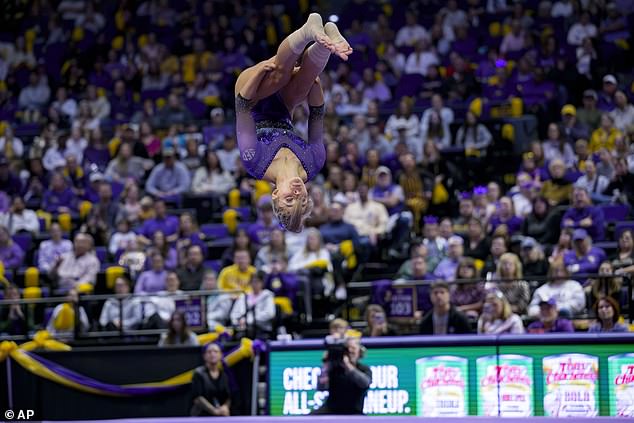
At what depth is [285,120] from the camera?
278 inches

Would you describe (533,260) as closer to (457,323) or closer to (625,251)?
(625,251)

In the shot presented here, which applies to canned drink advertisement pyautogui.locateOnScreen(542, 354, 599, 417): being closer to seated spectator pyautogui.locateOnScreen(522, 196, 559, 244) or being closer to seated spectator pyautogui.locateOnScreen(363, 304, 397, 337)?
seated spectator pyautogui.locateOnScreen(363, 304, 397, 337)

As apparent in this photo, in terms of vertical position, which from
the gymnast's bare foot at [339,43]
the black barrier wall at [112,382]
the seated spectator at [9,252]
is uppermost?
the gymnast's bare foot at [339,43]

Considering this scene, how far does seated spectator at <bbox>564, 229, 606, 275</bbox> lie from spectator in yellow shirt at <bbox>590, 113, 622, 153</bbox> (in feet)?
7.77

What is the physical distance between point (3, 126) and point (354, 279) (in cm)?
762

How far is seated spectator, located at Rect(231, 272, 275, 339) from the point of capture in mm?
10883

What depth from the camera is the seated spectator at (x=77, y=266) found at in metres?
12.8

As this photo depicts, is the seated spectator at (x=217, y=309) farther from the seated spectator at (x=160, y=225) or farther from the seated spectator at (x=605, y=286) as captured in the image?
the seated spectator at (x=605, y=286)

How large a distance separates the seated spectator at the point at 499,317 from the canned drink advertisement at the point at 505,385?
1.24 ft

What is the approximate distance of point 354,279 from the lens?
11875 millimetres

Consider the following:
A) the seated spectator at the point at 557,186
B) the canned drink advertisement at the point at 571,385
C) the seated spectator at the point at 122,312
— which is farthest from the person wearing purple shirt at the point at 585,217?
the seated spectator at the point at 122,312

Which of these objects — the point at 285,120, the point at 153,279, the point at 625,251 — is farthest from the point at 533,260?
the point at 285,120

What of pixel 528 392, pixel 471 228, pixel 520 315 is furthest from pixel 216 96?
pixel 528 392

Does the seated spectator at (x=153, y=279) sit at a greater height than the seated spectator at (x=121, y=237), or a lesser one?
lesser
